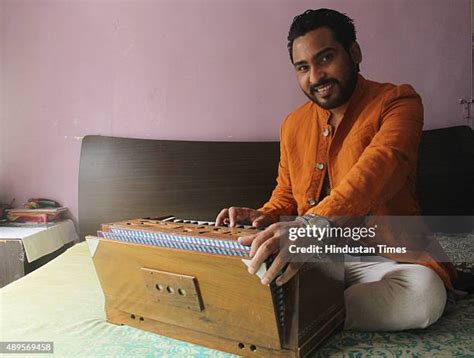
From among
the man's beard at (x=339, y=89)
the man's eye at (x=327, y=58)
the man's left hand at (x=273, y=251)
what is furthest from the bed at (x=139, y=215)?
the man's eye at (x=327, y=58)

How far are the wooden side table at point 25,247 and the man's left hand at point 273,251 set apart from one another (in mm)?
1547

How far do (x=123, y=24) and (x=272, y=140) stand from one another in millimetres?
1072

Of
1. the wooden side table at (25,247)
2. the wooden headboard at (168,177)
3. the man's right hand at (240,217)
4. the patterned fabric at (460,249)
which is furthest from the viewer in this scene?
the wooden headboard at (168,177)

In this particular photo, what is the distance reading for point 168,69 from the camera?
7.51ft

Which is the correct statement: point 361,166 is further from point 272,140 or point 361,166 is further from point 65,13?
point 65,13

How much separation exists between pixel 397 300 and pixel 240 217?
50cm

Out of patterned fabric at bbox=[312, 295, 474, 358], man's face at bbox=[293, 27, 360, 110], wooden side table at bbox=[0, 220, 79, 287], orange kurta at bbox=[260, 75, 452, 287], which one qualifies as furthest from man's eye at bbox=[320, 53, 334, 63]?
wooden side table at bbox=[0, 220, 79, 287]

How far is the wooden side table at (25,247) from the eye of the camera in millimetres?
1959

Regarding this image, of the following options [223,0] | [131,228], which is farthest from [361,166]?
[223,0]

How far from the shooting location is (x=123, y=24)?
2.33 m

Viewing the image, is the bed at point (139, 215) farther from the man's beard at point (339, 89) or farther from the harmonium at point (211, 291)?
the man's beard at point (339, 89)

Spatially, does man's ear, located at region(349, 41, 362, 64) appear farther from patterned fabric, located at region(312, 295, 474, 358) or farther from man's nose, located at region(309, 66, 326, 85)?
patterned fabric, located at region(312, 295, 474, 358)

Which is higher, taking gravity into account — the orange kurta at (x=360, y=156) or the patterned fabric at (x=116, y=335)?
the orange kurta at (x=360, y=156)

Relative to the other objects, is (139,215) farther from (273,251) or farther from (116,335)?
(273,251)
